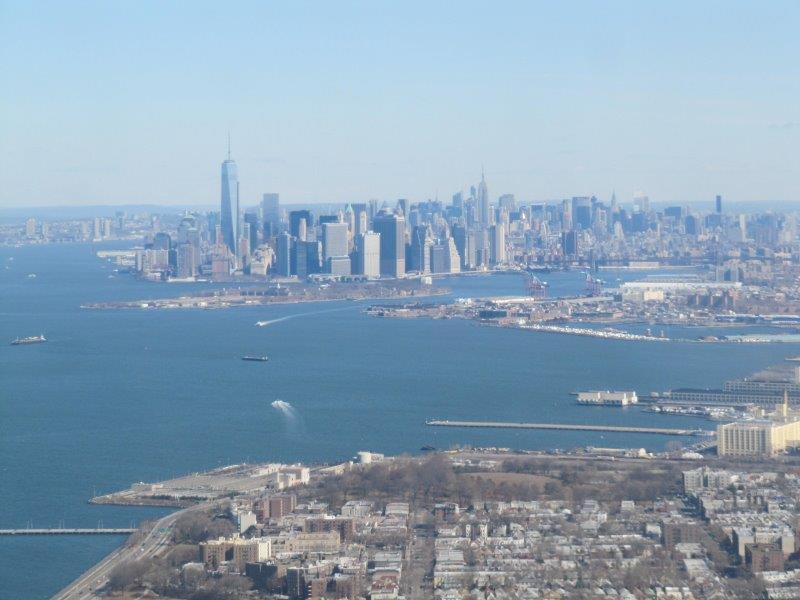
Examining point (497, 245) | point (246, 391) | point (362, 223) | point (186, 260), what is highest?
point (362, 223)

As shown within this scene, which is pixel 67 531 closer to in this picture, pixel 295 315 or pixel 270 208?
pixel 295 315

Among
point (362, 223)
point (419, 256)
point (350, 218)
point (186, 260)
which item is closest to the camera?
point (186, 260)

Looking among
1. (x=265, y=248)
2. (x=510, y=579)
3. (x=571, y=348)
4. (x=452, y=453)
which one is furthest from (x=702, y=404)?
(x=265, y=248)

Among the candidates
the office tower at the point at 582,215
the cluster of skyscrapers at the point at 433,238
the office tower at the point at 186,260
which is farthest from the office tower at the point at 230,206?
the office tower at the point at 582,215

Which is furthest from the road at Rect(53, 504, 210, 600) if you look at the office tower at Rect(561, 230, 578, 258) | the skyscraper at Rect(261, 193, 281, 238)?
the skyscraper at Rect(261, 193, 281, 238)

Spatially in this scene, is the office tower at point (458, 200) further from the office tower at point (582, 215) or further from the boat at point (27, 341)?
the boat at point (27, 341)

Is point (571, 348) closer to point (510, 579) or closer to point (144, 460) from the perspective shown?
point (144, 460)

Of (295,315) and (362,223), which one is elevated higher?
(362,223)

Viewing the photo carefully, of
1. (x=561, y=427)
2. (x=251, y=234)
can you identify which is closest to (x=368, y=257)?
(x=251, y=234)
